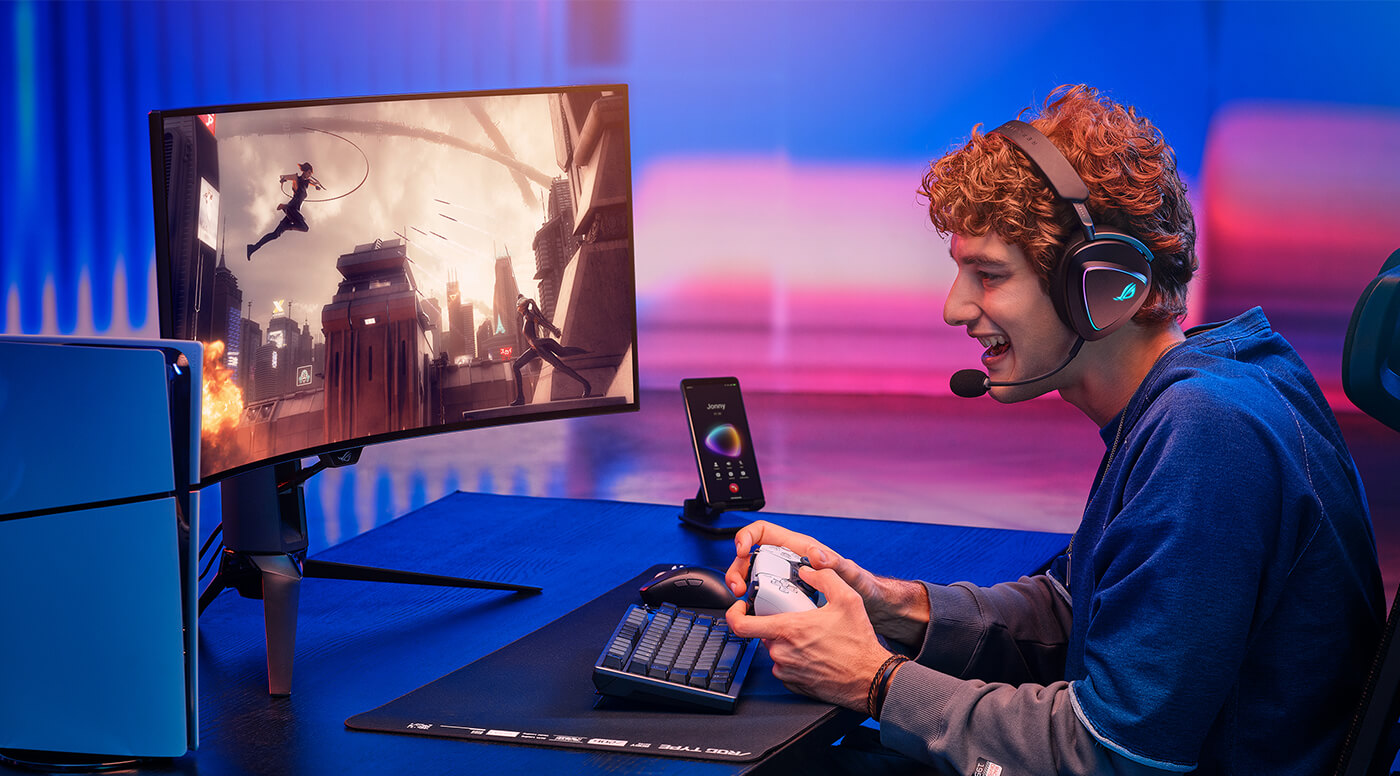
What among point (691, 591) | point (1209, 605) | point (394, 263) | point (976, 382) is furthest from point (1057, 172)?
point (394, 263)

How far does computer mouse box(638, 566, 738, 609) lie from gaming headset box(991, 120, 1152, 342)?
0.46 m

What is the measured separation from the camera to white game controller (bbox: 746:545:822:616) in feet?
3.41

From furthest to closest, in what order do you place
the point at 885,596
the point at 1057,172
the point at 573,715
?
the point at 885,596 < the point at 1057,172 < the point at 573,715

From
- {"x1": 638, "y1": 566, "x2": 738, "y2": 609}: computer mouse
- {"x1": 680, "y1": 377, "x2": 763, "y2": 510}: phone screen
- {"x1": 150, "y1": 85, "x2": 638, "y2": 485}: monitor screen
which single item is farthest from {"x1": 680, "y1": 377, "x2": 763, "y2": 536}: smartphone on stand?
{"x1": 638, "y1": 566, "x2": 738, "y2": 609}: computer mouse

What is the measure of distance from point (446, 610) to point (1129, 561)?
75cm

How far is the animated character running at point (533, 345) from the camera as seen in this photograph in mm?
1370

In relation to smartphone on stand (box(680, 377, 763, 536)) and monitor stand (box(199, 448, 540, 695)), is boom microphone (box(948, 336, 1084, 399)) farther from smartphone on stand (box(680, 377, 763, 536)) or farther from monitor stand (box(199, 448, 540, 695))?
monitor stand (box(199, 448, 540, 695))

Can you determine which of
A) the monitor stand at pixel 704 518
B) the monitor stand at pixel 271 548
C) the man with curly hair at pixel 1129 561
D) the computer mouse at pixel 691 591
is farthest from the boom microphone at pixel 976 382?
the monitor stand at pixel 271 548

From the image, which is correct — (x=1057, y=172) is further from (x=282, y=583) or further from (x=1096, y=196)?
(x=282, y=583)

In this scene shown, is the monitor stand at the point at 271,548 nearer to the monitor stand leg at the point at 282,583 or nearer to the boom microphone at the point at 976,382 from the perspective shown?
the monitor stand leg at the point at 282,583

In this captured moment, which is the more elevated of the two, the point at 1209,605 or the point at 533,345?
the point at 533,345

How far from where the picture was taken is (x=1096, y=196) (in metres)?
1.06

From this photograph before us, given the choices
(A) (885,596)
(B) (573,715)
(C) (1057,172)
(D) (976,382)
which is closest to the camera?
(B) (573,715)

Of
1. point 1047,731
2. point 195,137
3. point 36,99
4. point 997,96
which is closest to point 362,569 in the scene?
point 195,137
